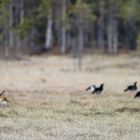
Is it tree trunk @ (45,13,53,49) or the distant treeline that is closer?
the distant treeline

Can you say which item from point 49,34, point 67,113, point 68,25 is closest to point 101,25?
point 68,25

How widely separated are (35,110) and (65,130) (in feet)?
13.7

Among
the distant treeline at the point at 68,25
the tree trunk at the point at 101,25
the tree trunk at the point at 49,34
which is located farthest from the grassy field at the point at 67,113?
the tree trunk at the point at 101,25

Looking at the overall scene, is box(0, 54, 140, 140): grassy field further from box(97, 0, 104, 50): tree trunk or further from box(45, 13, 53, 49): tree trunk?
box(97, 0, 104, 50): tree trunk

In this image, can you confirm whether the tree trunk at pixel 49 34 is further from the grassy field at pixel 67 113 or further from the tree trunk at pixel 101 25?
the grassy field at pixel 67 113

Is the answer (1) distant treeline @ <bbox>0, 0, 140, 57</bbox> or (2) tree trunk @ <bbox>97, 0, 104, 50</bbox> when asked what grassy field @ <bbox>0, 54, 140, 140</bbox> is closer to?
(1) distant treeline @ <bbox>0, 0, 140, 57</bbox>

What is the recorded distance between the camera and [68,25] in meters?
75.2

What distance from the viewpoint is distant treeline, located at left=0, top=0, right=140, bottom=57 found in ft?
239

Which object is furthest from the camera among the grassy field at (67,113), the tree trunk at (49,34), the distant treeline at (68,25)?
the tree trunk at (49,34)

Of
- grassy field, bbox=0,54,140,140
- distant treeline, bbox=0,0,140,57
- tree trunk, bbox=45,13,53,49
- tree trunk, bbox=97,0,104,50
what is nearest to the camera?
grassy field, bbox=0,54,140,140

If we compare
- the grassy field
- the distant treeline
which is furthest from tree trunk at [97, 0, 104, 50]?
the grassy field

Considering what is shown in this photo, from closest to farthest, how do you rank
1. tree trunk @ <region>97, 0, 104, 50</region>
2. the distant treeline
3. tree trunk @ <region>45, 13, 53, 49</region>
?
the distant treeline → tree trunk @ <region>45, 13, 53, 49</region> → tree trunk @ <region>97, 0, 104, 50</region>

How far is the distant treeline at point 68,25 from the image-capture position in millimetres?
72875

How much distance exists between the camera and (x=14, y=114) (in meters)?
19.4
